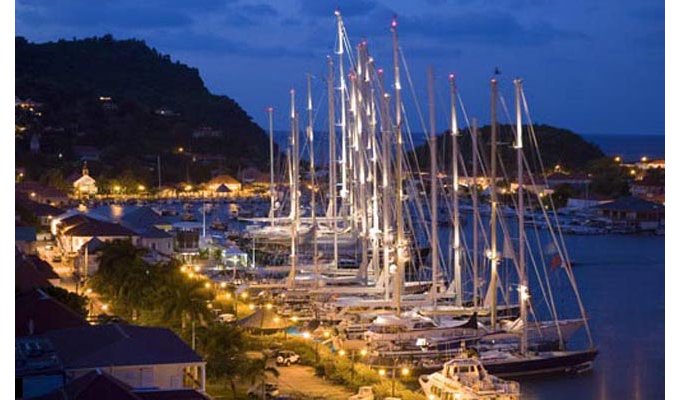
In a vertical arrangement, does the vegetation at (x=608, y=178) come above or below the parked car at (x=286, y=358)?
above

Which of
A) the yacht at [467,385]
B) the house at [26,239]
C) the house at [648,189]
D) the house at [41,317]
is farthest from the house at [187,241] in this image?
the house at [648,189]

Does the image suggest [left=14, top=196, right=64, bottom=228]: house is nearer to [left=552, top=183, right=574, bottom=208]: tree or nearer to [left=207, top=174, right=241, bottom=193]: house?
[left=207, top=174, right=241, bottom=193]: house

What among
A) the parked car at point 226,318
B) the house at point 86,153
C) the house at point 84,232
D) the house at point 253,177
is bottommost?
the parked car at point 226,318

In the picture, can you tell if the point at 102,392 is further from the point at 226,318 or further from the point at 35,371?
the point at 226,318

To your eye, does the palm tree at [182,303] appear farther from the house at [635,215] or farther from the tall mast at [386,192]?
the house at [635,215]

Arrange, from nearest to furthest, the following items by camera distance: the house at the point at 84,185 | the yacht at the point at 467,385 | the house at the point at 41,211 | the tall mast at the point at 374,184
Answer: the yacht at the point at 467,385 → the tall mast at the point at 374,184 → the house at the point at 41,211 → the house at the point at 84,185

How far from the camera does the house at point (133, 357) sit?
10.1m

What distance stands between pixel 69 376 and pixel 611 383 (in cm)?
666

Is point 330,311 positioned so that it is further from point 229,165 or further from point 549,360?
point 229,165

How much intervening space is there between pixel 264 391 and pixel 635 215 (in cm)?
2826

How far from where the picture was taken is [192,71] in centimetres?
7600

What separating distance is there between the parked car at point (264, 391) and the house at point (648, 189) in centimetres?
3124

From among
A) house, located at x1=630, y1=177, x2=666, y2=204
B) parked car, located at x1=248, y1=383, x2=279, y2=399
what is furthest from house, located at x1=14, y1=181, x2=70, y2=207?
parked car, located at x1=248, y1=383, x2=279, y2=399
